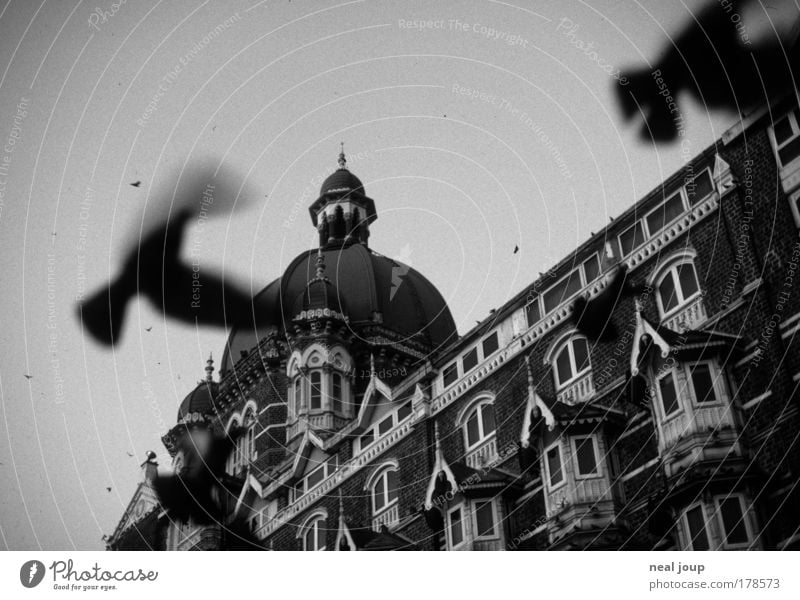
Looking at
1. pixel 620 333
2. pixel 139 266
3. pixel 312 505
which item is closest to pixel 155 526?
pixel 312 505

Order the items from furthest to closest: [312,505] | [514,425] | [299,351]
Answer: [299,351]
[312,505]
[514,425]

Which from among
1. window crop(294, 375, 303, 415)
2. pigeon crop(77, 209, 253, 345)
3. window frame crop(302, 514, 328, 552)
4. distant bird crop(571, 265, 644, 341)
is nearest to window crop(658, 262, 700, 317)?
distant bird crop(571, 265, 644, 341)

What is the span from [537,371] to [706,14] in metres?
7.53

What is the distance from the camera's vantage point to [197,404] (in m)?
35.2

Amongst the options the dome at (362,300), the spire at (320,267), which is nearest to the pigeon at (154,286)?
the dome at (362,300)

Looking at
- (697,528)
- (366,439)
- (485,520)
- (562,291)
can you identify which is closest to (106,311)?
(366,439)

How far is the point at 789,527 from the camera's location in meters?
19.6

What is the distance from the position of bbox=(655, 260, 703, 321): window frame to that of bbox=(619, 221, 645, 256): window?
A: 948 millimetres

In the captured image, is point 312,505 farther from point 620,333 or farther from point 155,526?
point 620,333

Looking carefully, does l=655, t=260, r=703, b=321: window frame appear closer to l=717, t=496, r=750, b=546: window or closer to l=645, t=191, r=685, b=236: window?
l=645, t=191, r=685, b=236: window

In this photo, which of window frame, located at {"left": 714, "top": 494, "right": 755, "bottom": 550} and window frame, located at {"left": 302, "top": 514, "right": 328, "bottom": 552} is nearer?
window frame, located at {"left": 714, "top": 494, "right": 755, "bottom": 550}

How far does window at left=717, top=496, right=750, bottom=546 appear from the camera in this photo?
19969 millimetres

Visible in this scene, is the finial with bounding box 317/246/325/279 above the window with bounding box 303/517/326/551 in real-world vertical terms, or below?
above

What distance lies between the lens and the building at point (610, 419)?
20844 mm
